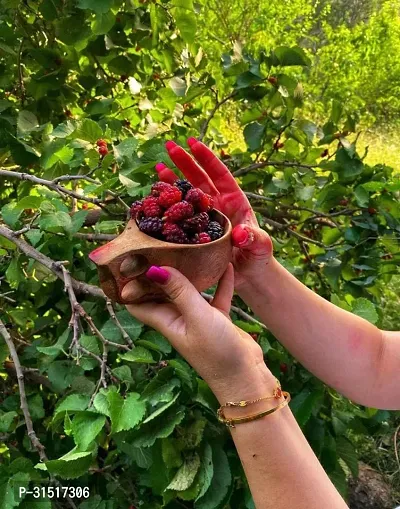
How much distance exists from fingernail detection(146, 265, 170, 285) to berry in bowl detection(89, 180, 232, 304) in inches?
0.8

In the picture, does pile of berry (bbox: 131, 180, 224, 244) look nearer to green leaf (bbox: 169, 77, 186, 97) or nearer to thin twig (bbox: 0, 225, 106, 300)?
thin twig (bbox: 0, 225, 106, 300)

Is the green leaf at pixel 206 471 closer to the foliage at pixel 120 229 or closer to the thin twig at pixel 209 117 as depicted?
the foliage at pixel 120 229

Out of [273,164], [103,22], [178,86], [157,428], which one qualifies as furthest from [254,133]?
[157,428]

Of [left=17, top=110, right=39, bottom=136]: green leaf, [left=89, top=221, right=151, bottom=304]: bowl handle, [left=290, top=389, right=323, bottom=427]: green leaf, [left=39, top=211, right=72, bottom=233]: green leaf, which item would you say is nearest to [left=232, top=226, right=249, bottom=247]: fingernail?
[left=89, top=221, right=151, bottom=304]: bowl handle

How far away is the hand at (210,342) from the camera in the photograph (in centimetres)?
51

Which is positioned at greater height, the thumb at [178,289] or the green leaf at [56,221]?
the thumb at [178,289]

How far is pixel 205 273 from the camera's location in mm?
588

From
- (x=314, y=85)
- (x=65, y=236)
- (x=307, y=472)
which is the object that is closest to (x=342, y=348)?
(x=307, y=472)

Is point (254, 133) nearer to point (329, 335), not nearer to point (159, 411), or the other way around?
point (329, 335)

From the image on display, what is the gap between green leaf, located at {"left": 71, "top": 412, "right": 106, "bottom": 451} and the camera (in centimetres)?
55

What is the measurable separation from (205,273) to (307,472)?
0.22 meters

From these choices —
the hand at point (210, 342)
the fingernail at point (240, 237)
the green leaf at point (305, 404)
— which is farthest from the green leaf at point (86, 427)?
the green leaf at point (305, 404)

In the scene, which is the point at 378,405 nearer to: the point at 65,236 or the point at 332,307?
the point at 332,307

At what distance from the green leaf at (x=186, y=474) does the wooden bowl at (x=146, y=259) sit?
20 cm
